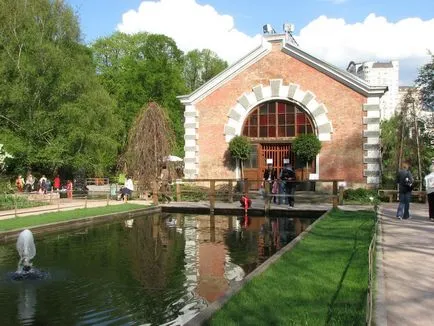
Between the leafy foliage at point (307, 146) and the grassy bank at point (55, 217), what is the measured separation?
821cm

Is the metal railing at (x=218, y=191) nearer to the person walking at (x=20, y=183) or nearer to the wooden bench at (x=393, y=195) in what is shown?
the wooden bench at (x=393, y=195)

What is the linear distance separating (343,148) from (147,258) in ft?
50.3

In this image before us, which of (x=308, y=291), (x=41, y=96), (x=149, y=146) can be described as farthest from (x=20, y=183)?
(x=308, y=291)

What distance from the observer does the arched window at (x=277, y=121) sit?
25500 millimetres

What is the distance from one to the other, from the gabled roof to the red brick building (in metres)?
0.04

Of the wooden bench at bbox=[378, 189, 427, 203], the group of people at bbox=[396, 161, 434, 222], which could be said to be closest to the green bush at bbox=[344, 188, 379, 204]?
the wooden bench at bbox=[378, 189, 427, 203]

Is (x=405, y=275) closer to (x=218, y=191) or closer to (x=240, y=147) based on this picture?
(x=218, y=191)

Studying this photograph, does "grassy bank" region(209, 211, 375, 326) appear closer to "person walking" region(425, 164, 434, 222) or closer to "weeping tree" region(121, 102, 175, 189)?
"person walking" region(425, 164, 434, 222)

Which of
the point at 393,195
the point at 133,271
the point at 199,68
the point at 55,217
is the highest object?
the point at 199,68

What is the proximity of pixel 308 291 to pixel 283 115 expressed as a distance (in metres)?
19.6

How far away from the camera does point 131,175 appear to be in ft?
95.9

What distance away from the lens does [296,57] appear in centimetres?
2536

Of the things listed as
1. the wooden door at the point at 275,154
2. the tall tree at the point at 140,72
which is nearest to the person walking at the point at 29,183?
the wooden door at the point at 275,154

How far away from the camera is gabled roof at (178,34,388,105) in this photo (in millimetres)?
24047
